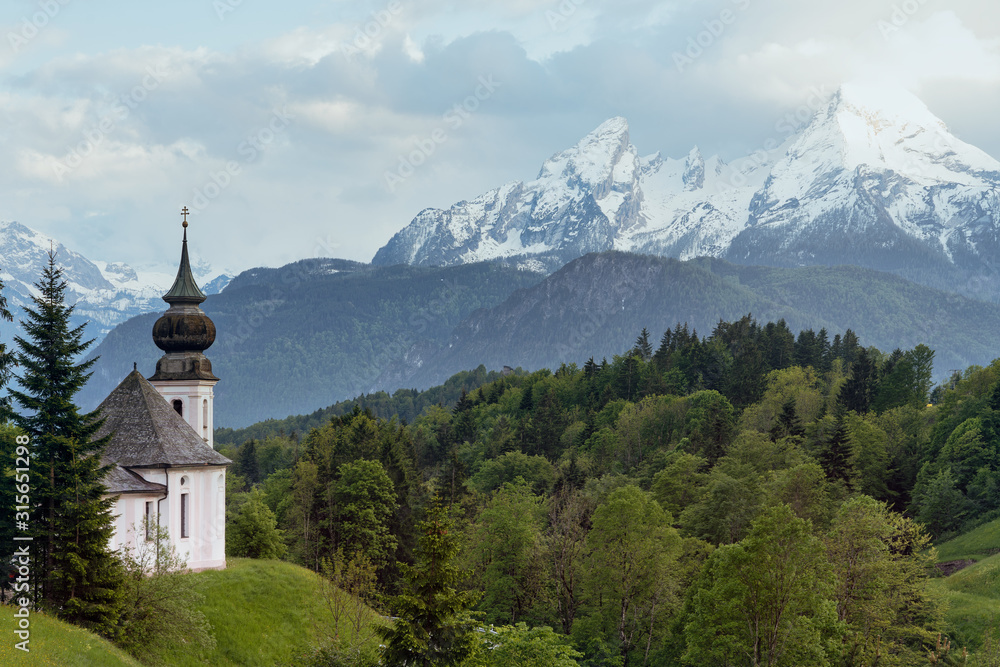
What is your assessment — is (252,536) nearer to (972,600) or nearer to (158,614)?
(158,614)

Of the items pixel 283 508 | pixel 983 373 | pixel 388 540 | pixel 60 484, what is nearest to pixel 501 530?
pixel 388 540

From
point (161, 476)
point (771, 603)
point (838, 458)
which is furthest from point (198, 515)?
point (838, 458)

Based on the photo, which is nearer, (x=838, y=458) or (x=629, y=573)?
(x=629, y=573)

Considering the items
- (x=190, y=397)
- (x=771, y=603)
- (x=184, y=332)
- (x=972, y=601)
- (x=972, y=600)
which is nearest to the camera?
(x=771, y=603)

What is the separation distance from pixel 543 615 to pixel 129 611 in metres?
35.3

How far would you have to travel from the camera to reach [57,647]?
4228cm

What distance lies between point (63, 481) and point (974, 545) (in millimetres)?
67006

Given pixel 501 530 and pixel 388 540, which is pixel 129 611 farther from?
pixel 388 540

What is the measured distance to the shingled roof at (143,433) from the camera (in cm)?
6331

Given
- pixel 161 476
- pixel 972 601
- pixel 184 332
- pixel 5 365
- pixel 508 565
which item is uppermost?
pixel 184 332

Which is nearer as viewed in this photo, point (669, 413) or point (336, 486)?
point (336, 486)

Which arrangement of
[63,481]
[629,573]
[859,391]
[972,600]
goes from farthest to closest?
[859,391], [629,573], [972,600], [63,481]

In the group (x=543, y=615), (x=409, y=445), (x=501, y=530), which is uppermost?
(x=409, y=445)

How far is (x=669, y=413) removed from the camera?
15400 centimetres
